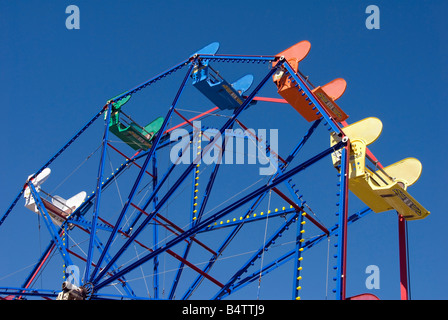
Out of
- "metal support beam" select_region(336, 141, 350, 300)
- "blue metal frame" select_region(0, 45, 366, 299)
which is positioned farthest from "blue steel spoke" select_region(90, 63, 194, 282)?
"metal support beam" select_region(336, 141, 350, 300)

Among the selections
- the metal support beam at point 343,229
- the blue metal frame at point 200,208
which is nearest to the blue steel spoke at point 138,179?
the blue metal frame at point 200,208

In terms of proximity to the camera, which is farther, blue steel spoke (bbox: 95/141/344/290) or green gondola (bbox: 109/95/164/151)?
green gondola (bbox: 109/95/164/151)

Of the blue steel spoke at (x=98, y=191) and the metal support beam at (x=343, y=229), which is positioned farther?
the blue steel spoke at (x=98, y=191)

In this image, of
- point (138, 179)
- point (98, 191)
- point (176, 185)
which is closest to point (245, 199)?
point (176, 185)

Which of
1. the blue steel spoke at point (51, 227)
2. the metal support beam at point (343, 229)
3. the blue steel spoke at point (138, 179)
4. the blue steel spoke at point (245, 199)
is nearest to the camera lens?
the metal support beam at point (343, 229)

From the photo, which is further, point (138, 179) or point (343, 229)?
point (138, 179)

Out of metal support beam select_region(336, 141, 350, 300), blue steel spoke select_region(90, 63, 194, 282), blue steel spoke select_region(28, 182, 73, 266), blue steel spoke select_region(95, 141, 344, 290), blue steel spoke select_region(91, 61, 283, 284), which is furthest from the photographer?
blue steel spoke select_region(28, 182, 73, 266)

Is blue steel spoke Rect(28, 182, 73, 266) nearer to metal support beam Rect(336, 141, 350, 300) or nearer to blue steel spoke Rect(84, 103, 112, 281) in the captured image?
blue steel spoke Rect(84, 103, 112, 281)

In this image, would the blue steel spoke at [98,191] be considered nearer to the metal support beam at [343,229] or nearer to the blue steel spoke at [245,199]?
the blue steel spoke at [245,199]

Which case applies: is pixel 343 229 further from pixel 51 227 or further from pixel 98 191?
pixel 51 227

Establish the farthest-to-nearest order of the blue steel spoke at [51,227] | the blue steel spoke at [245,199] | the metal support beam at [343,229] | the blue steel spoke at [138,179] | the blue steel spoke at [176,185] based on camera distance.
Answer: the blue steel spoke at [51,227]
the blue steel spoke at [138,179]
the blue steel spoke at [176,185]
the blue steel spoke at [245,199]
the metal support beam at [343,229]
